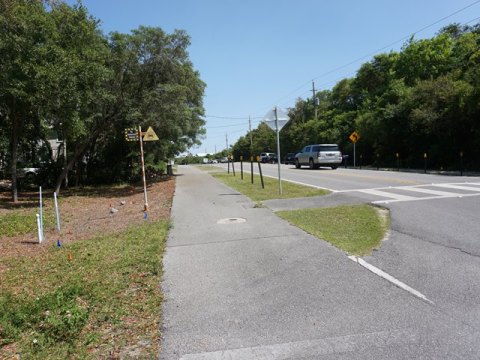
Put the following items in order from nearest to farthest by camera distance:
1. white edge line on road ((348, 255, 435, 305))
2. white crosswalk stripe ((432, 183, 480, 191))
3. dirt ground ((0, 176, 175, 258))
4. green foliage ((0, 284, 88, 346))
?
1. green foliage ((0, 284, 88, 346))
2. white edge line on road ((348, 255, 435, 305))
3. dirt ground ((0, 176, 175, 258))
4. white crosswalk stripe ((432, 183, 480, 191))

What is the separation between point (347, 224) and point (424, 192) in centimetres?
601

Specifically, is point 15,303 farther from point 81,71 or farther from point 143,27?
point 143,27

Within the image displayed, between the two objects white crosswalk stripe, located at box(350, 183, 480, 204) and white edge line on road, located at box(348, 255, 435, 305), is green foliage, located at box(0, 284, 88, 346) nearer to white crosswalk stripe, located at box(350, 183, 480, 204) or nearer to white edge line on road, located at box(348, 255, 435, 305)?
white edge line on road, located at box(348, 255, 435, 305)

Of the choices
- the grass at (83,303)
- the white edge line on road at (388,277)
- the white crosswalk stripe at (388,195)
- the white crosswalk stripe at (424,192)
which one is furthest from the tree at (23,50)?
the white edge line on road at (388,277)

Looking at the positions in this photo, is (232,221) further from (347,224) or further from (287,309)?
(287,309)

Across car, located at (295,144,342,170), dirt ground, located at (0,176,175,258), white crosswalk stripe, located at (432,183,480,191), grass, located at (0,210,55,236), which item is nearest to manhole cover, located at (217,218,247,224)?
dirt ground, located at (0,176,175,258)

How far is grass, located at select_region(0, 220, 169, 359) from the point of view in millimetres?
3938

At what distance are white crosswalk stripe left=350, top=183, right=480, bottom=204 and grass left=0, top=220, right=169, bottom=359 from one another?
25.8 feet

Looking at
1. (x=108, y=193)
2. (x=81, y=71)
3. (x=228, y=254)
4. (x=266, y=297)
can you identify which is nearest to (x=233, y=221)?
(x=228, y=254)

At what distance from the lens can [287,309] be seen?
14.8ft

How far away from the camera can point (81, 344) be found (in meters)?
3.96

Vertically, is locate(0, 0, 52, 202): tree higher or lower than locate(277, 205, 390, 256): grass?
higher

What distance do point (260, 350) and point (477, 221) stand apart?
678 cm

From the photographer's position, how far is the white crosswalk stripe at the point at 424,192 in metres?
12.3
